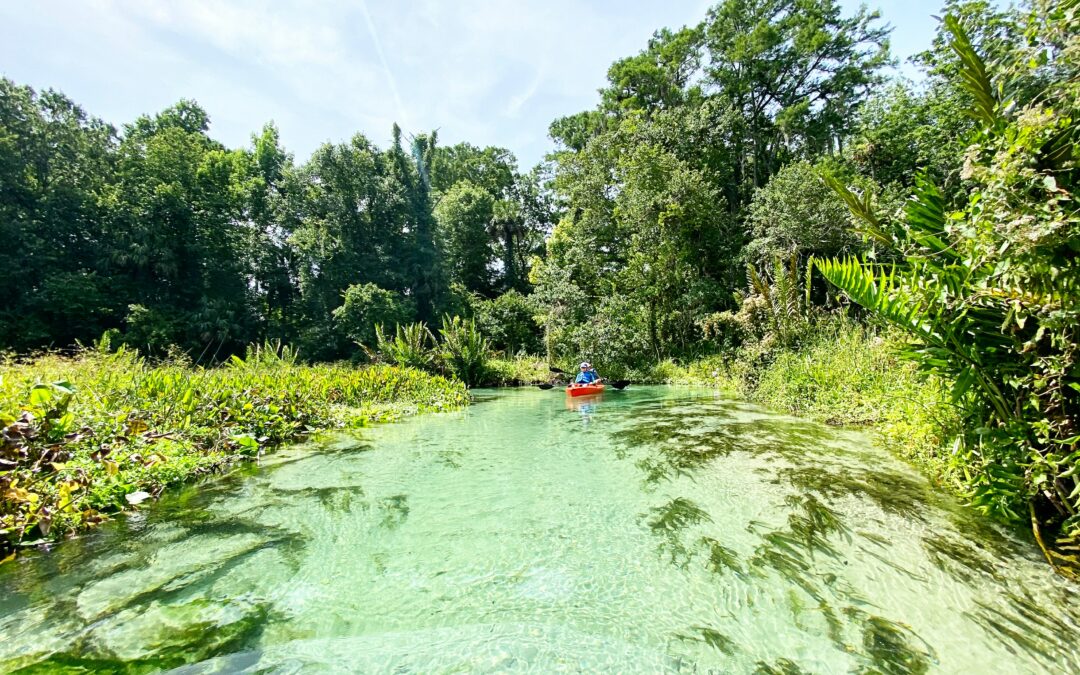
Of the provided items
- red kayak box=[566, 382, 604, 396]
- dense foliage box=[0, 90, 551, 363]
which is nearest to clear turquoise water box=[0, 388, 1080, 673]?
red kayak box=[566, 382, 604, 396]

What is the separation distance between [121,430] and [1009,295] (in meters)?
7.50

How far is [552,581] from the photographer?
2955 millimetres

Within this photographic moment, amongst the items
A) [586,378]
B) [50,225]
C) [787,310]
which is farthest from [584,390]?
[50,225]

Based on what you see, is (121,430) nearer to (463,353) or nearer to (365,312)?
(463,353)

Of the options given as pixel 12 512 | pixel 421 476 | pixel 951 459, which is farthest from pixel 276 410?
pixel 951 459

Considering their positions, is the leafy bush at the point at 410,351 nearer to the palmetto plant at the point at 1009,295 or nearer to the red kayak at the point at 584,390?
the red kayak at the point at 584,390

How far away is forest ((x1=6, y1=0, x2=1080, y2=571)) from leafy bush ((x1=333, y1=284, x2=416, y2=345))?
131 millimetres

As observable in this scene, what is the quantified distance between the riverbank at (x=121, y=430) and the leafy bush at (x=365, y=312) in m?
16.1

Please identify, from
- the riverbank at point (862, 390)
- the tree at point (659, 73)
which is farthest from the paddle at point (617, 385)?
the tree at point (659, 73)

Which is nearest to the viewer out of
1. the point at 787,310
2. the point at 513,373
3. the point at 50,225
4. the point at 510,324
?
the point at 787,310

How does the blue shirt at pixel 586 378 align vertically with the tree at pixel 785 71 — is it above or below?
below

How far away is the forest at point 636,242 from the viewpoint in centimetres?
337

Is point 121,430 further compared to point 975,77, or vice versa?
point 121,430

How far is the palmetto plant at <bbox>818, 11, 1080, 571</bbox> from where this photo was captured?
2.30 metres
